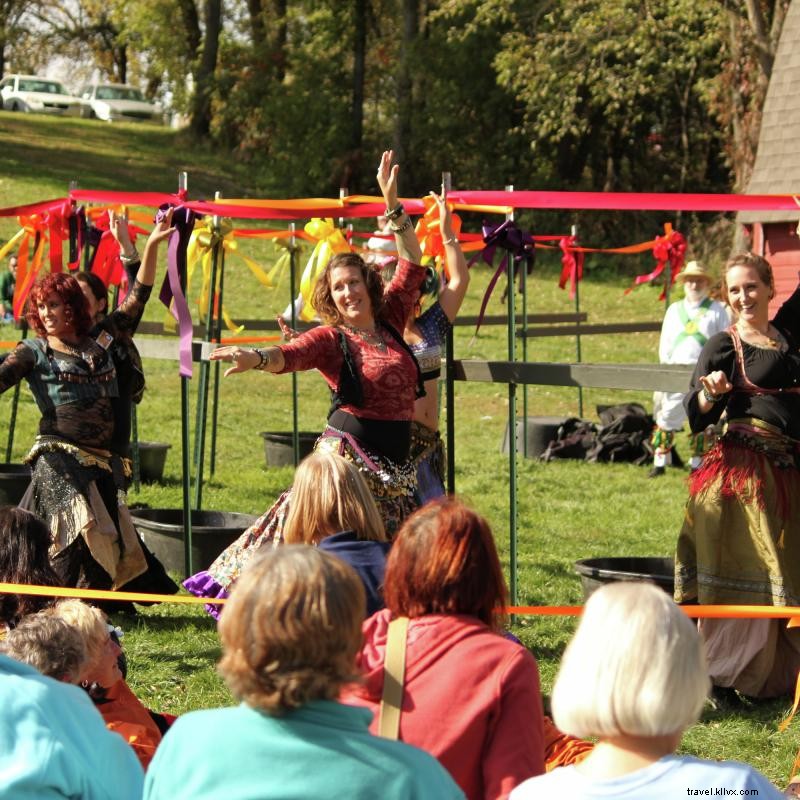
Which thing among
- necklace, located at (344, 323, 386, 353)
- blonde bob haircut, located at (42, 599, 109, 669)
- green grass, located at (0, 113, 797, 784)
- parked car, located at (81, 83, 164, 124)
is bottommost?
green grass, located at (0, 113, 797, 784)

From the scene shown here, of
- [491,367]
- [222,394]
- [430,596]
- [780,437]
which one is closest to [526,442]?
[222,394]

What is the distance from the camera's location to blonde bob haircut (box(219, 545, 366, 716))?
2209 mm

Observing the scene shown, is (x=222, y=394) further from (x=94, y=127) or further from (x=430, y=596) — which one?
(x=94, y=127)

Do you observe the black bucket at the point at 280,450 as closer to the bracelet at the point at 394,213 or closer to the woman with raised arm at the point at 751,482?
the bracelet at the point at 394,213

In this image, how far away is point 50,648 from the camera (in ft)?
10.2

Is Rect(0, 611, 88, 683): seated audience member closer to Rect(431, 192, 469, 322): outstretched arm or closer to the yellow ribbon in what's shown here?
Rect(431, 192, 469, 322): outstretched arm

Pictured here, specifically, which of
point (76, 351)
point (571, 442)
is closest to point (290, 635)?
point (76, 351)

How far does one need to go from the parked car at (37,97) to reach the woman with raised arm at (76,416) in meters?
34.3

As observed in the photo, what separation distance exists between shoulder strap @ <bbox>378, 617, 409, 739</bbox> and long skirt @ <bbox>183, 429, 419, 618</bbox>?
2.41 metres

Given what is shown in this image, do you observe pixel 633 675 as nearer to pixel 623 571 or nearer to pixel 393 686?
pixel 393 686

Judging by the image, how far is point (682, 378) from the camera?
5328 millimetres

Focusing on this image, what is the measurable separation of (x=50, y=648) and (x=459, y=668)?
38.9 inches

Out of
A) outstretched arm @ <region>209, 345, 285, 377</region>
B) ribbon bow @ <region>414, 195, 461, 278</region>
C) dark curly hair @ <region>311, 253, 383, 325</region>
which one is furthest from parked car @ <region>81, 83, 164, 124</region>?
outstretched arm @ <region>209, 345, 285, 377</region>

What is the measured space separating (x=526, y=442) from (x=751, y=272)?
21.3 feet
